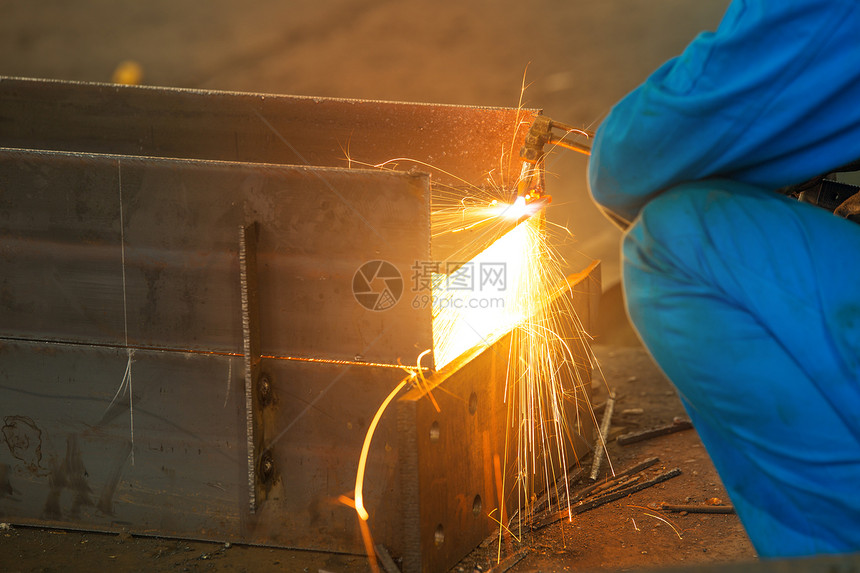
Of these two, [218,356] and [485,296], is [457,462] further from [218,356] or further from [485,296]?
[218,356]

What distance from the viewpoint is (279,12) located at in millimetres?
8430

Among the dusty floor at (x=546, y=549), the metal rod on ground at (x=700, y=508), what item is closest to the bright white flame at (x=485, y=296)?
the dusty floor at (x=546, y=549)

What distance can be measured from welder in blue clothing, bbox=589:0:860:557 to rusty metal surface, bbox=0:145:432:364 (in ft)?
3.29

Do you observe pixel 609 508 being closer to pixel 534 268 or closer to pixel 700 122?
pixel 534 268

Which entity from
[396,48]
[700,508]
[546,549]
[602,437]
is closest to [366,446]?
[546,549]

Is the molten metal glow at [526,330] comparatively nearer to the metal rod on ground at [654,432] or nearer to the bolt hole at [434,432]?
the bolt hole at [434,432]

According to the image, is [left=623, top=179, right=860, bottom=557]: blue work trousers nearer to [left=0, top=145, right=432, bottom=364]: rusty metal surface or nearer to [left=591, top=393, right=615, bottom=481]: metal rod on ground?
[left=0, top=145, right=432, bottom=364]: rusty metal surface

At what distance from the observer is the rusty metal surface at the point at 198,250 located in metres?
2.33

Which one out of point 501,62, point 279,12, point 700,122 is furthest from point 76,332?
point 279,12

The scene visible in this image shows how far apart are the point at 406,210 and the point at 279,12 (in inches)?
267

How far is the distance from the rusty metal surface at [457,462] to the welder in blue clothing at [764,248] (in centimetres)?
97

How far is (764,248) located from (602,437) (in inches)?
87.8

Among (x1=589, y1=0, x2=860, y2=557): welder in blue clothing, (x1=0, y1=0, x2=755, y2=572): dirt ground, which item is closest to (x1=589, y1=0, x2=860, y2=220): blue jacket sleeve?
(x1=589, y1=0, x2=860, y2=557): welder in blue clothing

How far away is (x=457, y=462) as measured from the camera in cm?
241
